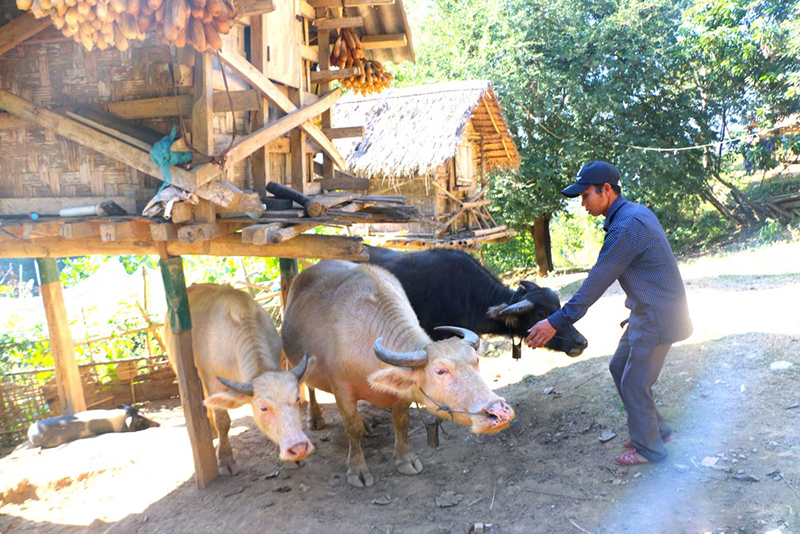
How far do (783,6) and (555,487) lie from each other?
46.4 ft

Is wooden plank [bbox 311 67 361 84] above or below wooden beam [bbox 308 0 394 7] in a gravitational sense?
below

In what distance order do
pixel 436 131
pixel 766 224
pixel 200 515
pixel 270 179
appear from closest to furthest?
1. pixel 200 515
2. pixel 270 179
3. pixel 436 131
4. pixel 766 224

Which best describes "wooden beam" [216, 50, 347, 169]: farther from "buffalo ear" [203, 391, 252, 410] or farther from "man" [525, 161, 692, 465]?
"man" [525, 161, 692, 465]

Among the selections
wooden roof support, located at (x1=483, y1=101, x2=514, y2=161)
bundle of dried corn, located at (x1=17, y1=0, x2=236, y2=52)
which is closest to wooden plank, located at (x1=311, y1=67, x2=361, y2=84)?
bundle of dried corn, located at (x1=17, y1=0, x2=236, y2=52)

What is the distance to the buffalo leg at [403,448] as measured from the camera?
5402 millimetres

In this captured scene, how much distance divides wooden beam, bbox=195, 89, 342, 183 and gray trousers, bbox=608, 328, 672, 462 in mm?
3245

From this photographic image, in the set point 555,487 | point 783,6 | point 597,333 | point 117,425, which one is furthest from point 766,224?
point 117,425

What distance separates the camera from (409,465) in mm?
5410

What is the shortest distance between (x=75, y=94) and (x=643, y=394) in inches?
196

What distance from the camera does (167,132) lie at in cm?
509

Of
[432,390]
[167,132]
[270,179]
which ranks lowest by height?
[432,390]

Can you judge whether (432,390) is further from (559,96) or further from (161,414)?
(559,96)

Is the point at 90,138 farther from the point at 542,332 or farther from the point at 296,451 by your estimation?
the point at 542,332

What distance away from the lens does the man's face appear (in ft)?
14.4
